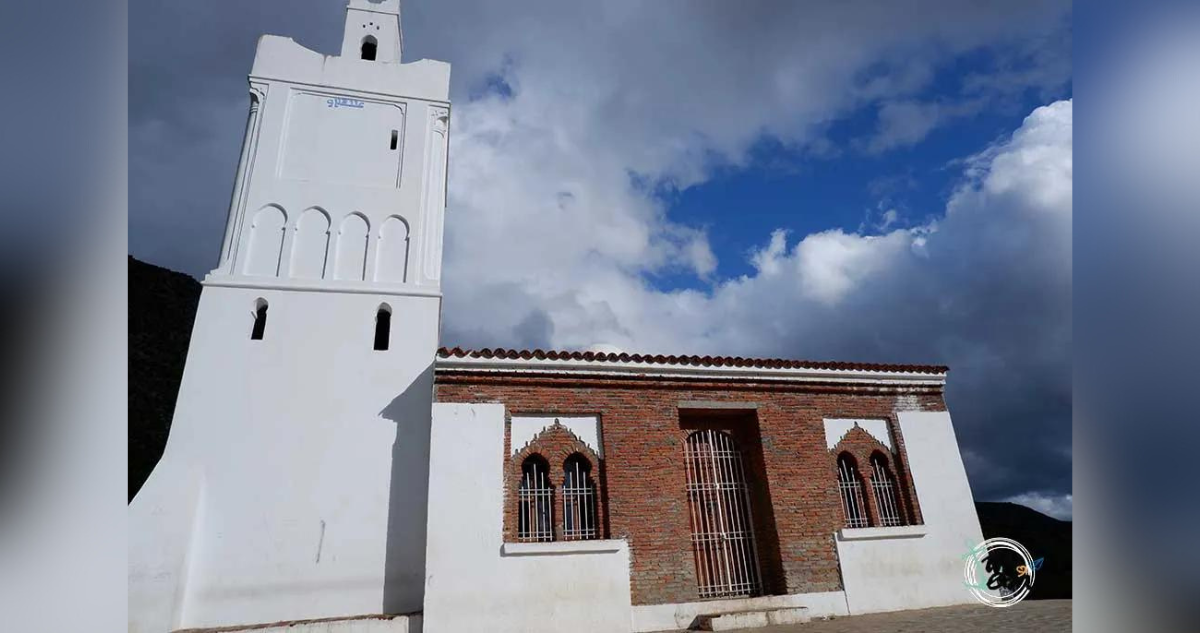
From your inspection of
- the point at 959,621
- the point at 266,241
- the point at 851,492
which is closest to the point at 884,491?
the point at 851,492

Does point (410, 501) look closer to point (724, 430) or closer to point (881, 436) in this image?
point (724, 430)

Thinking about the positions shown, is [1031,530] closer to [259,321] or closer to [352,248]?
[352,248]

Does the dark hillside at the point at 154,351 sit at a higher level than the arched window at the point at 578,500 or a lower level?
higher

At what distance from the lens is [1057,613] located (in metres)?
9.12

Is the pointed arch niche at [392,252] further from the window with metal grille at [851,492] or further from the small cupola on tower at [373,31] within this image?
the window with metal grille at [851,492]

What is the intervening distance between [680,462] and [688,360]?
6.25ft

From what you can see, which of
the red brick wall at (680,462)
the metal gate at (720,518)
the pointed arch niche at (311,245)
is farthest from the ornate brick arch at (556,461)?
the pointed arch niche at (311,245)

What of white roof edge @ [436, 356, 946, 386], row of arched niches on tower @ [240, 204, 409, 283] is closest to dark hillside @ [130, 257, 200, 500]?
row of arched niches on tower @ [240, 204, 409, 283]

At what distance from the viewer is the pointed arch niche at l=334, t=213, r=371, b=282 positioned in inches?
491

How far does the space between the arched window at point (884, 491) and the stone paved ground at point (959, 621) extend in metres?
1.62

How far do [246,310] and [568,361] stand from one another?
624cm

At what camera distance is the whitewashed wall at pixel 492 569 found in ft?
29.5
